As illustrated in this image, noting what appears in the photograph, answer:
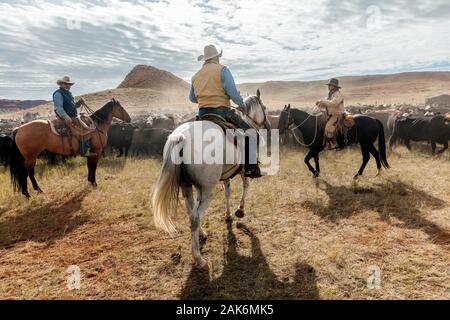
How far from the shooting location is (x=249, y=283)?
4.05 meters

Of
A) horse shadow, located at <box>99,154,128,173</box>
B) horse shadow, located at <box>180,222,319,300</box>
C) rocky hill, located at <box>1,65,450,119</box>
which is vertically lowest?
horse shadow, located at <box>180,222,319,300</box>

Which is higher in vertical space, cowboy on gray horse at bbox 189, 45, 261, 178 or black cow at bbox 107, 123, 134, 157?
cowboy on gray horse at bbox 189, 45, 261, 178

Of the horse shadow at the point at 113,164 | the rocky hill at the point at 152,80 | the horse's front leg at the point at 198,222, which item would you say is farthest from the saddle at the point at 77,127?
the rocky hill at the point at 152,80

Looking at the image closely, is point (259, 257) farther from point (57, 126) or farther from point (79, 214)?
point (57, 126)

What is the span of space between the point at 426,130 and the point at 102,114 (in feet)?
44.6

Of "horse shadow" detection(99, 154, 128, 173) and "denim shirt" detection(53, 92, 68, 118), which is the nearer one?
"denim shirt" detection(53, 92, 68, 118)

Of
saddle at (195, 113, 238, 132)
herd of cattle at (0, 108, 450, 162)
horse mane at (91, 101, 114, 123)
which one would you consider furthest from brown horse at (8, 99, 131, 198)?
saddle at (195, 113, 238, 132)

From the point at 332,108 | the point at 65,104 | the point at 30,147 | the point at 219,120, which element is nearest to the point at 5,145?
the point at 30,147

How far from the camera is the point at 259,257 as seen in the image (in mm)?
4727

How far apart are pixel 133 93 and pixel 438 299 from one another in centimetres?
8611

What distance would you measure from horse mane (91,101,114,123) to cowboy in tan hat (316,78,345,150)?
6.80 m

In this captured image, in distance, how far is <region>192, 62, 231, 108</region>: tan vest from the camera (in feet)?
15.4

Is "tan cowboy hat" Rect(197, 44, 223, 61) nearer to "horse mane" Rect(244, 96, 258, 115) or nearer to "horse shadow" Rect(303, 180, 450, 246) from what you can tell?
"horse mane" Rect(244, 96, 258, 115)

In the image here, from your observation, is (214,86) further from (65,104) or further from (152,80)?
(152,80)
